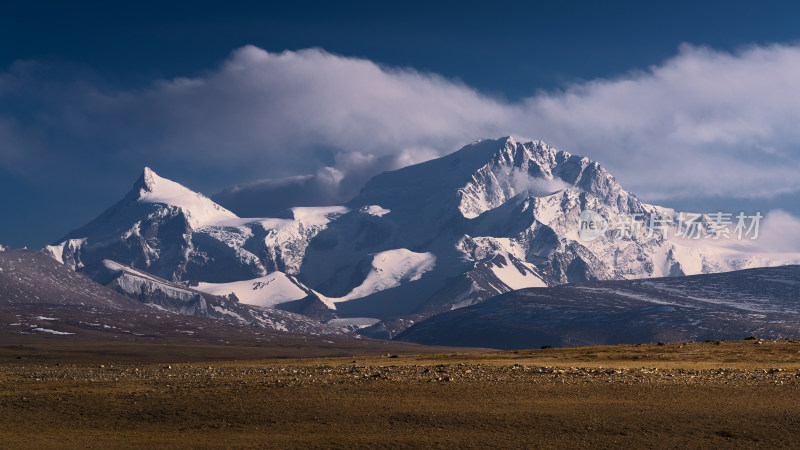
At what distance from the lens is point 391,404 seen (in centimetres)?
4575

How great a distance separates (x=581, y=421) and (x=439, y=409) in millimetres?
7490

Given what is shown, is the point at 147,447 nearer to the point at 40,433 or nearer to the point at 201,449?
the point at 201,449

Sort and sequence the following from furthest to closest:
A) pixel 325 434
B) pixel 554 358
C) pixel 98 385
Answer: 1. pixel 554 358
2. pixel 98 385
3. pixel 325 434

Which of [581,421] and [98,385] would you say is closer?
[581,421]

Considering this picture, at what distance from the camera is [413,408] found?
4462 centimetres

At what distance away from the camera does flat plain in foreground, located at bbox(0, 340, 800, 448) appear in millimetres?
37969

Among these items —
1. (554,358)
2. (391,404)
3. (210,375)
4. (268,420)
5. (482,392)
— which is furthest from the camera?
(554,358)

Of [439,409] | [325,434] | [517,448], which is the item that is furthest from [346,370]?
[517,448]

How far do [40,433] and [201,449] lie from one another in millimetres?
9205

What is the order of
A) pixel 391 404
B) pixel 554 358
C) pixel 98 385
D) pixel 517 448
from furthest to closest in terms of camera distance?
1. pixel 554 358
2. pixel 98 385
3. pixel 391 404
4. pixel 517 448

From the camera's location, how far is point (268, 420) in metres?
41.7

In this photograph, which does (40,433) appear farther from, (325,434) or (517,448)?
(517,448)

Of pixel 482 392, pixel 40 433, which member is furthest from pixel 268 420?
pixel 482 392

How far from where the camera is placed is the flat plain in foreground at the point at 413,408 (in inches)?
1495
